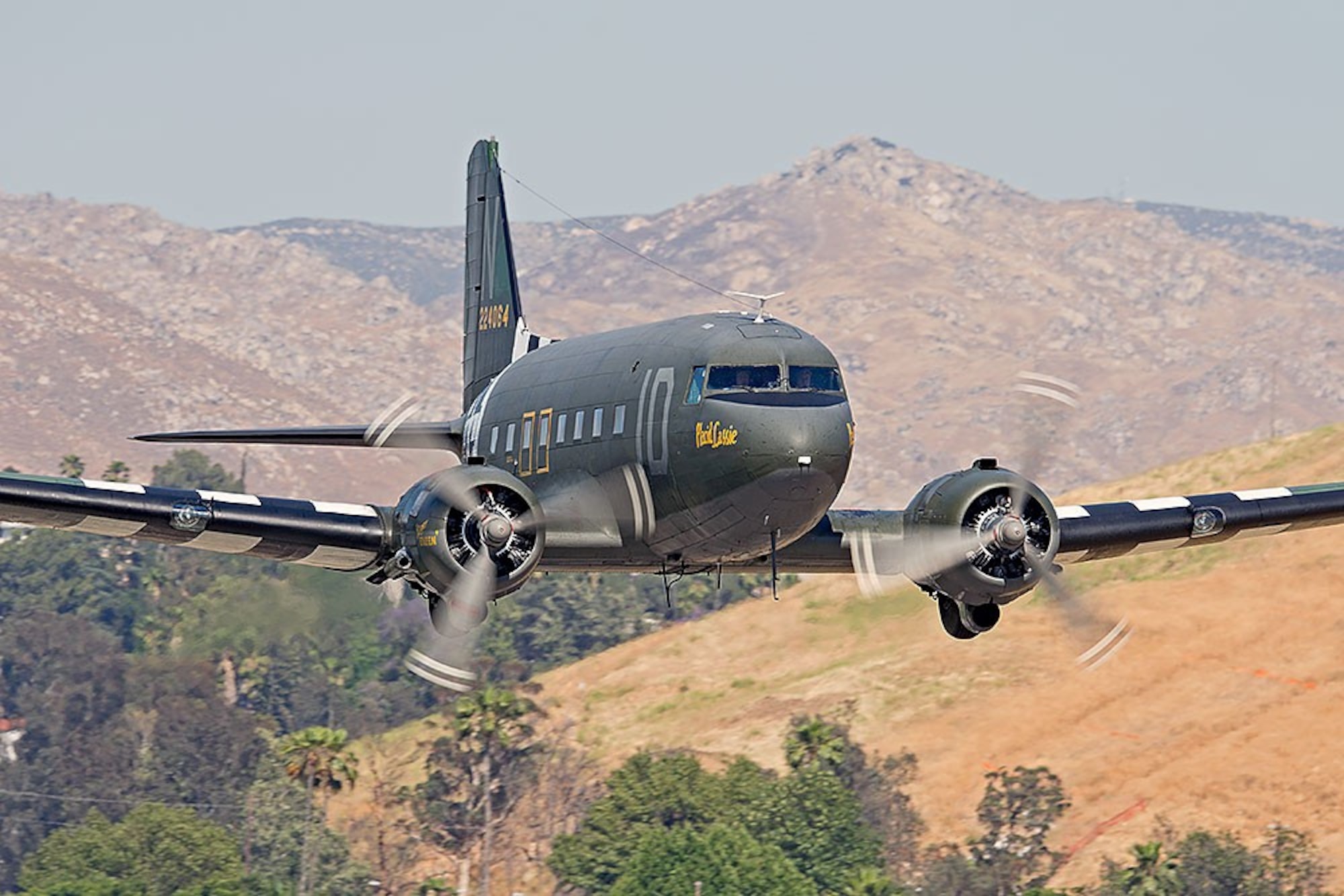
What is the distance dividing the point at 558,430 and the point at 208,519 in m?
5.89

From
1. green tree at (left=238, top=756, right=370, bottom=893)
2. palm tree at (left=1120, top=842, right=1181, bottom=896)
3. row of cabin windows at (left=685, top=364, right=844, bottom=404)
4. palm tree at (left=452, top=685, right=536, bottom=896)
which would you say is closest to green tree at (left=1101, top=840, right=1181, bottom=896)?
palm tree at (left=1120, top=842, right=1181, bottom=896)

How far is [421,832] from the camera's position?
12888cm

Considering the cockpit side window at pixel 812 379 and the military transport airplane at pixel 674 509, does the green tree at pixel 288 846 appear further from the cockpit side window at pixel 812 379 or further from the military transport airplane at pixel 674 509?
the cockpit side window at pixel 812 379

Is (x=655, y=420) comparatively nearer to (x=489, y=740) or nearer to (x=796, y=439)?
(x=796, y=439)

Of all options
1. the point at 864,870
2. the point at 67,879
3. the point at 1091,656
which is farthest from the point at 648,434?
the point at 67,879

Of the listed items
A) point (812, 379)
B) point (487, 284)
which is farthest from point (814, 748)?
point (812, 379)

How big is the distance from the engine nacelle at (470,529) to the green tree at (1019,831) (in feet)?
303

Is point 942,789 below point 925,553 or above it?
above

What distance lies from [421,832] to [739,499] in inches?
4045

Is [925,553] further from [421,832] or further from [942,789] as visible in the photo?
[942,789]

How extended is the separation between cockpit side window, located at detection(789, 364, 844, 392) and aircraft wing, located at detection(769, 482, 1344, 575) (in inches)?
126

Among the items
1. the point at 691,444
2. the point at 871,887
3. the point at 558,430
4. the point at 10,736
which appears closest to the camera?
the point at 691,444

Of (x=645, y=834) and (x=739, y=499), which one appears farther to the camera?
(x=645, y=834)

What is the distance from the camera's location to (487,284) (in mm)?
45406
